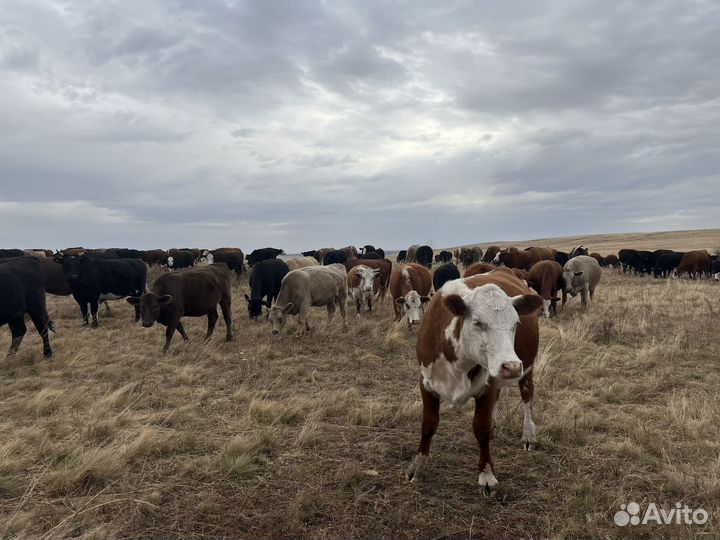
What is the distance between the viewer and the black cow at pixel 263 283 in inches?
553

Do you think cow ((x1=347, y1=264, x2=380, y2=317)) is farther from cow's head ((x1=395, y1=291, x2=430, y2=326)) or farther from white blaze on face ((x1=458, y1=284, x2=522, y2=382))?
white blaze on face ((x1=458, y1=284, x2=522, y2=382))

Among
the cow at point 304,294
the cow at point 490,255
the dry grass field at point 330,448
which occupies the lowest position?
the dry grass field at point 330,448

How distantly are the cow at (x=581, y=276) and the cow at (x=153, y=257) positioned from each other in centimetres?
3187

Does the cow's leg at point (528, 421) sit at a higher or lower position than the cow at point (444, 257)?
lower

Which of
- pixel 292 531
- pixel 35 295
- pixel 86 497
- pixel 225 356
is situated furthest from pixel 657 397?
pixel 35 295

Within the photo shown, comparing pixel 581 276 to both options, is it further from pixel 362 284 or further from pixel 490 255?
pixel 490 255

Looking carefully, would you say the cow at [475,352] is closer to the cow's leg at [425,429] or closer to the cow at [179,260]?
the cow's leg at [425,429]

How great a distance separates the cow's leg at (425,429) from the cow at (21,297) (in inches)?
349

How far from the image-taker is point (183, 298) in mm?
10859

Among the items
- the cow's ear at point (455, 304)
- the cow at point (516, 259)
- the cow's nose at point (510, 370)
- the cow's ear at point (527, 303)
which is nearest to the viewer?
the cow's nose at point (510, 370)

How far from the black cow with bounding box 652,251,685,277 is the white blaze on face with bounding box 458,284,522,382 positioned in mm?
32999

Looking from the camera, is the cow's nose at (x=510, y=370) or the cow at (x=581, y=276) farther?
the cow at (x=581, y=276)

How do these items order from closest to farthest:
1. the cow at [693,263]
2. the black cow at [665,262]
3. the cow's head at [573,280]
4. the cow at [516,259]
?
the cow's head at [573,280] < the cow at [516,259] < the cow at [693,263] < the black cow at [665,262]

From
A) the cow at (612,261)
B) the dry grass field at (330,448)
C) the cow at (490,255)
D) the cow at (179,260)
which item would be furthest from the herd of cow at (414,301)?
the cow at (612,261)
